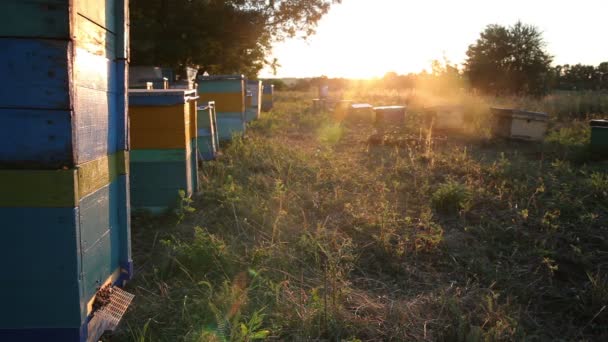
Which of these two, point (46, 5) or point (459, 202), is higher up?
point (46, 5)

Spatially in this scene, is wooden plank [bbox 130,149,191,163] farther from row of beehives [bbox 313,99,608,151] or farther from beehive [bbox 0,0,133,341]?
row of beehives [bbox 313,99,608,151]

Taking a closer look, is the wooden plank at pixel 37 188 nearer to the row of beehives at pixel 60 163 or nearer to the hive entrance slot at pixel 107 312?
the row of beehives at pixel 60 163

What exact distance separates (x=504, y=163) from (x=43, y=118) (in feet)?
17.8

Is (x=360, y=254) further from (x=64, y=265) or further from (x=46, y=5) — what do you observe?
(x=46, y=5)

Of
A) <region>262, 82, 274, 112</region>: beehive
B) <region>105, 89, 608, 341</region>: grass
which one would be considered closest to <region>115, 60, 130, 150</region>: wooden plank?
<region>105, 89, 608, 341</region>: grass

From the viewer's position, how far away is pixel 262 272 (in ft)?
9.60

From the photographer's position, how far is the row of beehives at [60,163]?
5.30 feet

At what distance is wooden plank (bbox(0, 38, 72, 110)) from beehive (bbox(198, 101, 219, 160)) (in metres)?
4.17

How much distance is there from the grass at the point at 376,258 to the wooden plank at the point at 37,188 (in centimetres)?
83

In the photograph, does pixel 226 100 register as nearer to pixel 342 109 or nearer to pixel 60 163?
pixel 60 163

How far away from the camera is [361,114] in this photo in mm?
13148

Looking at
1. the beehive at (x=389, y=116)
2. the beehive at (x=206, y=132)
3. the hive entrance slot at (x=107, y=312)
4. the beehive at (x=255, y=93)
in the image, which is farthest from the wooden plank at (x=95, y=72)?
the beehive at (x=255, y=93)

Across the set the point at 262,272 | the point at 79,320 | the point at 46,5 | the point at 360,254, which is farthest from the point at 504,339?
the point at 46,5

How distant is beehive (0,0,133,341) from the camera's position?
1.61m
